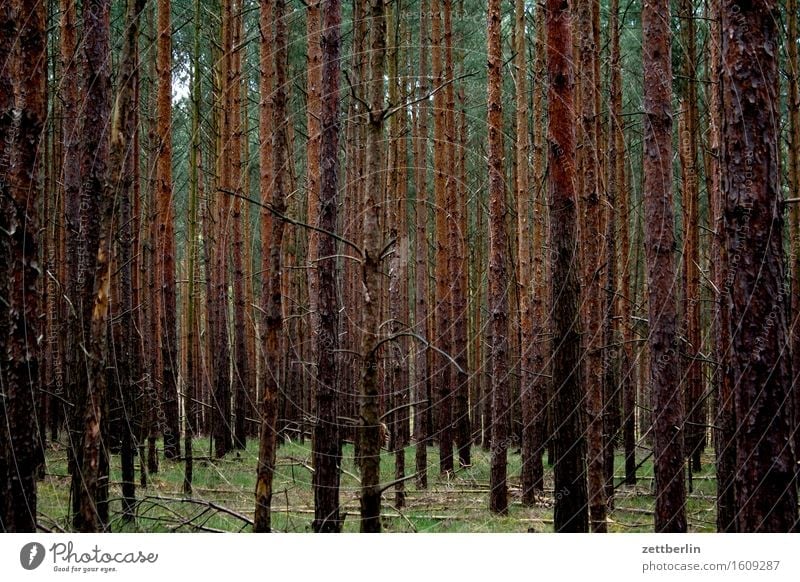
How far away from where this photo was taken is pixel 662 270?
26.6 feet

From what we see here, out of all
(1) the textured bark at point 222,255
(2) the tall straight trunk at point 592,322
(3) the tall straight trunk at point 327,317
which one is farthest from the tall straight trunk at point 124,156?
(2) the tall straight trunk at point 592,322

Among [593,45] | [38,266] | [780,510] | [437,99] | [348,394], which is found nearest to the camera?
[780,510]

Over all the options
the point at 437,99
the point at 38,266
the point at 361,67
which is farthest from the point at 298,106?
the point at 38,266

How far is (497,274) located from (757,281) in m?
5.22

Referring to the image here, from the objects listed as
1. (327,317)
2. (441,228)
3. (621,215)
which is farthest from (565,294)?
(621,215)

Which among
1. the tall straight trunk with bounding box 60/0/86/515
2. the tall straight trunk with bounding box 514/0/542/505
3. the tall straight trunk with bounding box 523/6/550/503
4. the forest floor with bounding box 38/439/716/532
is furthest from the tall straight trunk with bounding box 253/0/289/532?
the tall straight trunk with bounding box 514/0/542/505

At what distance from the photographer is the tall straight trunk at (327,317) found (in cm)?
900

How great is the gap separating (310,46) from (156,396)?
7.15 meters

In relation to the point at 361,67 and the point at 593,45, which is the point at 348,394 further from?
the point at 593,45

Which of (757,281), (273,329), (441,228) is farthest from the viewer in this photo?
(441,228)

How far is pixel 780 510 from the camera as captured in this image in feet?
20.2

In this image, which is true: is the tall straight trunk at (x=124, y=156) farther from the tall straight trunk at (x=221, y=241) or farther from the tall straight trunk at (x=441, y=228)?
the tall straight trunk at (x=441, y=228)

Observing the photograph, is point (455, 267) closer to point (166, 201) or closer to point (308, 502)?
point (166, 201)

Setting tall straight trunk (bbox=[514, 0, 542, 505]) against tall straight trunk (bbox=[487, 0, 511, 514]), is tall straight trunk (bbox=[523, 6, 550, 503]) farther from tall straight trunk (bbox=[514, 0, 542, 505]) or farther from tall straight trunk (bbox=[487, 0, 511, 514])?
tall straight trunk (bbox=[487, 0, 511, 514])
